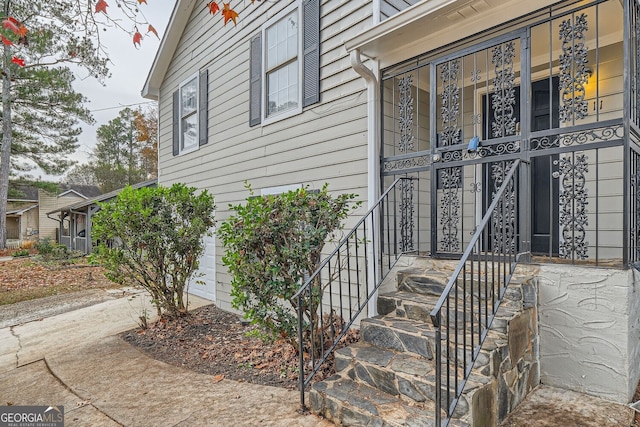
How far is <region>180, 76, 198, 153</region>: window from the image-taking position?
25.3 ft

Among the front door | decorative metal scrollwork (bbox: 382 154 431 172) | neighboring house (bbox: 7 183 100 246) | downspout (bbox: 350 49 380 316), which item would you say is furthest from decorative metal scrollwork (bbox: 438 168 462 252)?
neighboring house (bbox: 7 183 100 246)

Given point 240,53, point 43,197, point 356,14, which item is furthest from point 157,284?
point 43,197

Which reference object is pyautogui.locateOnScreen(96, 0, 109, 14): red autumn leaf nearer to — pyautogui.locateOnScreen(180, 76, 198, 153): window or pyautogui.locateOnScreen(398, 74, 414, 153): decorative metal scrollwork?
pyautogui.locateOnScreen(398, 74, 414, 153): decorative metal scrollwork

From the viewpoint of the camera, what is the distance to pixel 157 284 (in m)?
5.39

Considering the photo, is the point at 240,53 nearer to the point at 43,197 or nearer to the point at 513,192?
the point at 513,192

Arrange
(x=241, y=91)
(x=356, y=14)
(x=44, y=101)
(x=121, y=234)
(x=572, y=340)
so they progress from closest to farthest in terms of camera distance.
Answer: (x=572, y=340) → (x=356, y=14) → (x=121, y=234) → (x=241, y=91) → (x=44, y=101)

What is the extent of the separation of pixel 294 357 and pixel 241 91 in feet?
14.8

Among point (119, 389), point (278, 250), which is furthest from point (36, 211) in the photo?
point (278, 250)

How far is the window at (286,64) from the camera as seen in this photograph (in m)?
4.84

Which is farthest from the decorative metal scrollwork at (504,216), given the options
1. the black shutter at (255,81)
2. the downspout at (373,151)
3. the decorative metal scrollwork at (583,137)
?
the black shutter at (255,81)

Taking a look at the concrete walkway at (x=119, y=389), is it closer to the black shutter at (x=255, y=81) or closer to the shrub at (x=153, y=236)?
the shrub at (x=153, y=236)

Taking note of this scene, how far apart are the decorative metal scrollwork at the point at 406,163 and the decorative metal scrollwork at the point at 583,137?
1.06m

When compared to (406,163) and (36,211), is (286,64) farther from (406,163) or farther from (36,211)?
(36,211)

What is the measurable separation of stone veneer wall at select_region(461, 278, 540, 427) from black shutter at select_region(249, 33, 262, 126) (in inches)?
175
